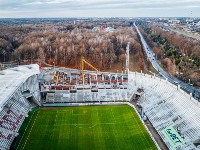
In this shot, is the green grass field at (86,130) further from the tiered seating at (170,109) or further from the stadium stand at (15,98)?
the tiered seating at (170,109)

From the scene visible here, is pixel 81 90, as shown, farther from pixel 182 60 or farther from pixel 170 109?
pixel 182 60

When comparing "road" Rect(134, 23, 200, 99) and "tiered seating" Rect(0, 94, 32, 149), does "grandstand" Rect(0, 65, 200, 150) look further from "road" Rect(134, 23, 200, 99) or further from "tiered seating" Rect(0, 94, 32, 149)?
"road" Rect(134, 23, 200, 99)

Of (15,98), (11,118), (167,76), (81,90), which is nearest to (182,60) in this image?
(167,76)

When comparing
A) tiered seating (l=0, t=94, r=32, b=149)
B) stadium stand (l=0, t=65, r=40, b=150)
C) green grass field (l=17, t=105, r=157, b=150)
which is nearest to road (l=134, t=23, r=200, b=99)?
green grass field (l=17, t=105, r=157, b=150)

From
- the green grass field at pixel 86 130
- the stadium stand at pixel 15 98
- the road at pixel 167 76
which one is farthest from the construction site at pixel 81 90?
the road at pixel 167 76

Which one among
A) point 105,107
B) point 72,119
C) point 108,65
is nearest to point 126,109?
point 105,107

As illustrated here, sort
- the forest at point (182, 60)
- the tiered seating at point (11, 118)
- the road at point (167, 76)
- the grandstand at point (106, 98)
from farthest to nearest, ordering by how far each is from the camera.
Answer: the forest at point (182, 60) < the road at point (167, 76) < the grandstand at point (106, 98) < the tiered seating at point (11, 118)
